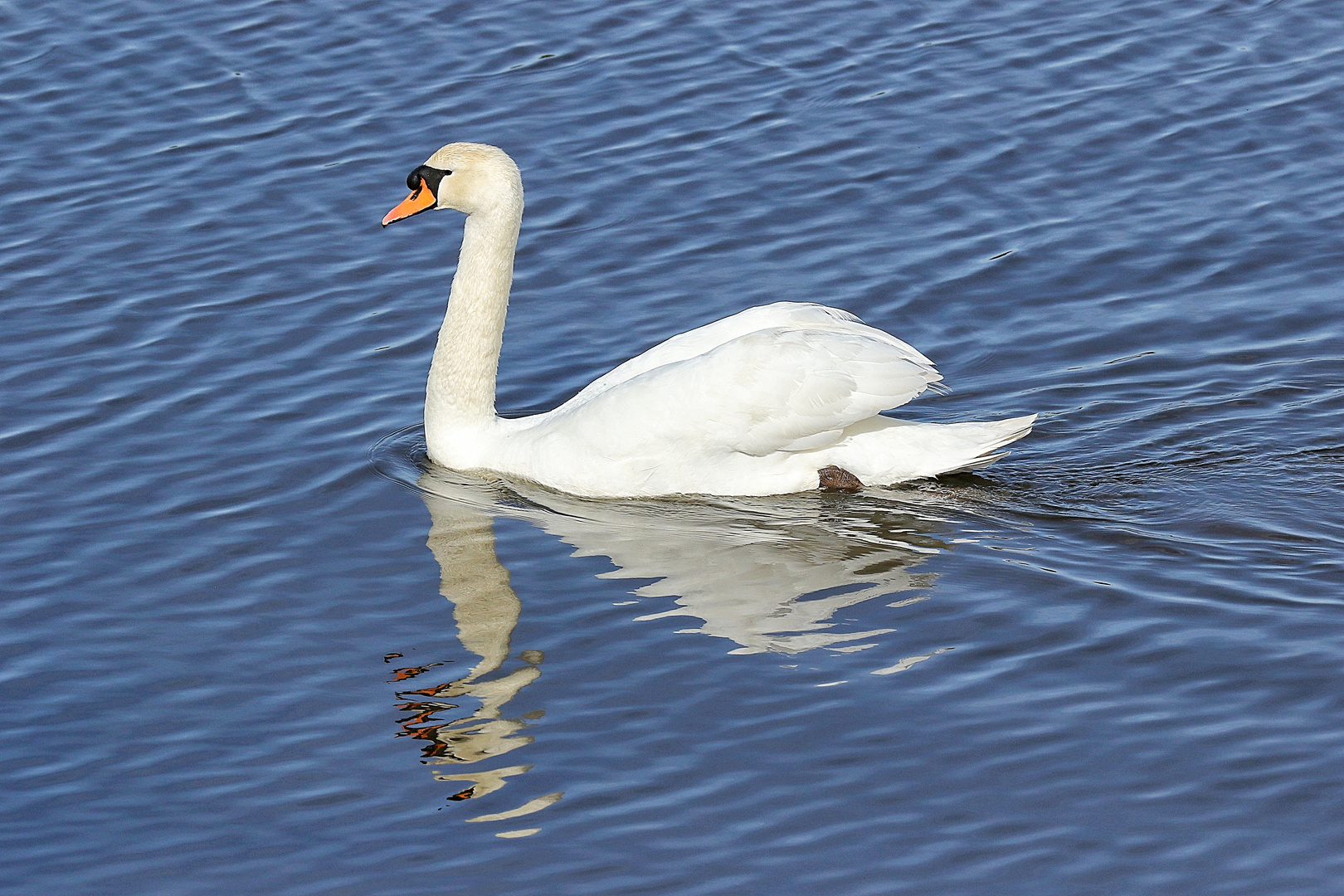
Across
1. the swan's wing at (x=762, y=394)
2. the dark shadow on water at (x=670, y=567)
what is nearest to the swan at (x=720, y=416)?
the swan's wing at (x=762, y=394)

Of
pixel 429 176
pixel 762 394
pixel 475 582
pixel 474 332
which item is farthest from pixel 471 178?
pixel 475 582

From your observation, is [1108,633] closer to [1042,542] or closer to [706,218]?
[1042,542]

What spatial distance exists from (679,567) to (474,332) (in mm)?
2170

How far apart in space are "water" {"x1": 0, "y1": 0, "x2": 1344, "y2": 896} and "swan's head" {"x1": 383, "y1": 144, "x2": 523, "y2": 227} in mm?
1346

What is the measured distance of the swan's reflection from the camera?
711 cm

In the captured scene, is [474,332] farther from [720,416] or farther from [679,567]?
[679,567]

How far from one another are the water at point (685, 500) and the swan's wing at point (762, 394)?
0.36 m

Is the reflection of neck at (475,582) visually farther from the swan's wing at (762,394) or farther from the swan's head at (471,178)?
the swan's head at (471,178)

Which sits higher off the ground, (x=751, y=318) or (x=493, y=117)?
(x=493, y=117)

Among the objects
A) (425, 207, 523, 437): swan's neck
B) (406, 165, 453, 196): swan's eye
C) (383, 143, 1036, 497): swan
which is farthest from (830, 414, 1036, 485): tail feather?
(406, 165, 453, 196): swan's eye

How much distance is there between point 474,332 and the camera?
9.64 metres

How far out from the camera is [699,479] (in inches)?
349

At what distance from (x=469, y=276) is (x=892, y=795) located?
4.38 m

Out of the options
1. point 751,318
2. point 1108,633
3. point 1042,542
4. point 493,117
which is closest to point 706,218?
point 493,117
